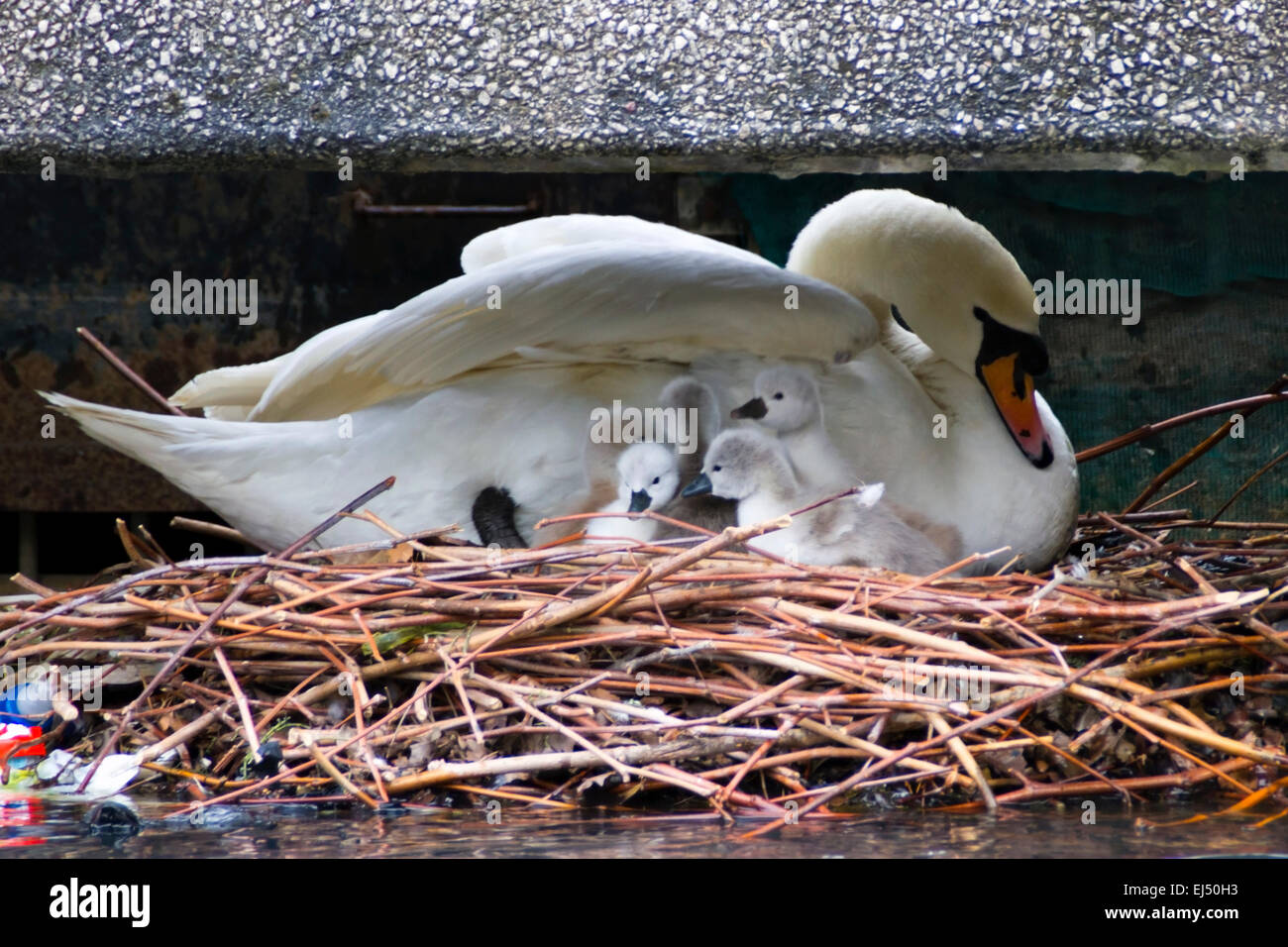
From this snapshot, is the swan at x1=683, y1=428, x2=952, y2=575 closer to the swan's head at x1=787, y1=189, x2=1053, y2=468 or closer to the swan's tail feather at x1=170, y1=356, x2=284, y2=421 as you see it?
the swan's head at x1=787, y1=189, x2=1053, y2=468

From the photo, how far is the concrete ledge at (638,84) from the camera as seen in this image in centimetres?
217

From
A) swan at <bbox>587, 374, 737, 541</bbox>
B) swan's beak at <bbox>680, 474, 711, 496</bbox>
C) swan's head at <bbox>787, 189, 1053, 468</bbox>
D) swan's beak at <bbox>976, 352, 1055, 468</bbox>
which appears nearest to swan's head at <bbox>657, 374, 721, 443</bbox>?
swan at <bbox>587, 374, 737, 541</bbox>

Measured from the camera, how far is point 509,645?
2248mm

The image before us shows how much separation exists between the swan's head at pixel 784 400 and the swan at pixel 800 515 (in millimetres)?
40

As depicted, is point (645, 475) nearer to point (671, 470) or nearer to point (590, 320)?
point (671, 470)

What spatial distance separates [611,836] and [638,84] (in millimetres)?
1144

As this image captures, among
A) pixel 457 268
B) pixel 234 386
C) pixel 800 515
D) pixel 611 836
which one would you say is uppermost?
pixel 457 268

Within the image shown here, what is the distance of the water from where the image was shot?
154 cm

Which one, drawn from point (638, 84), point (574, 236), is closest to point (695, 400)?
point (574, 236)

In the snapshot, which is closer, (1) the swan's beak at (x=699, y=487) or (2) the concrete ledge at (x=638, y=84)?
(2) the concrete ledge at (x=638, y=84)

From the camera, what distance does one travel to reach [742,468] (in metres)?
2.89

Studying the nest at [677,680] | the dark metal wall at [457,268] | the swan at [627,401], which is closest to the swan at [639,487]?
the swan at [627,401]

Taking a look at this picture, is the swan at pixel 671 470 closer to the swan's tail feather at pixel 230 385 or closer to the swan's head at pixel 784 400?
the swan's head at pixel 784 400
